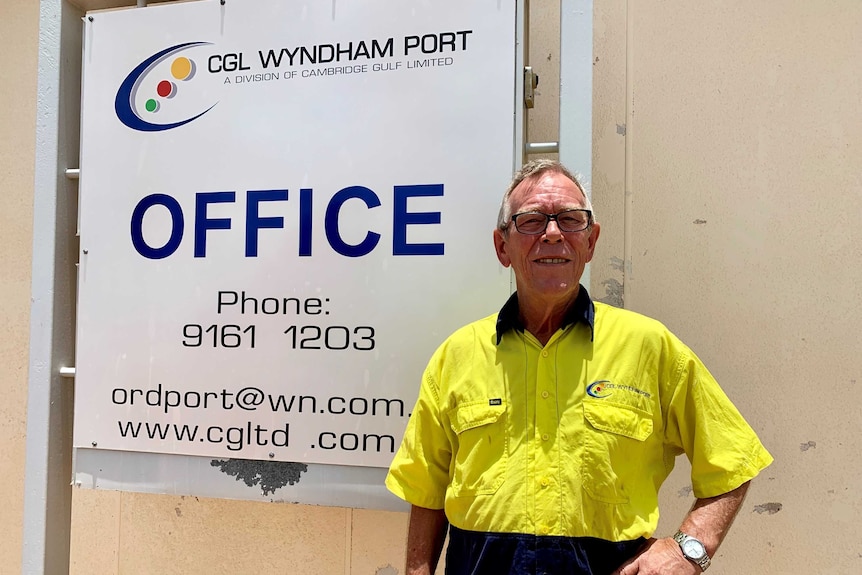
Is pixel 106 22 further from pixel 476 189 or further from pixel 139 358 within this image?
pixel 476 189

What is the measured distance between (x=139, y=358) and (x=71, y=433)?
0.43m

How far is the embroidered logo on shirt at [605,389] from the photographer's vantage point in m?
1.32

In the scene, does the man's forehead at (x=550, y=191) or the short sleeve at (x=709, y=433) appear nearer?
the short sleeve at (x=709, y=433)

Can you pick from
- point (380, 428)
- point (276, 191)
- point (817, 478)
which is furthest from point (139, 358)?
point (817, 478)

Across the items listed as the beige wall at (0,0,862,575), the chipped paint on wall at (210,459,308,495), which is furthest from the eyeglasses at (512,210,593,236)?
the chipped paint on wall at (210,459,308,495)

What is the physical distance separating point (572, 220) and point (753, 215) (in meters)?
0.97

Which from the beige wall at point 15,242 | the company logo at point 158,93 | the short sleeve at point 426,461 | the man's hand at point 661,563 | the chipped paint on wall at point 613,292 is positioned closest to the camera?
the man's hand at point 661,563


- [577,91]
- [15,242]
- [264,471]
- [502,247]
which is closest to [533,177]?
[502,247]

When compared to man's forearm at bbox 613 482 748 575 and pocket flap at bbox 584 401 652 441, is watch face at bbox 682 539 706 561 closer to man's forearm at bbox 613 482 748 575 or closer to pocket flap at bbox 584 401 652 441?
man's forearm at bbox 613 482 748 575

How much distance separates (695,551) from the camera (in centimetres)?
124

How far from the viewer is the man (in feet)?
4.18

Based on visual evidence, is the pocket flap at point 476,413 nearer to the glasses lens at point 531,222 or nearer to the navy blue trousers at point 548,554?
the navy blue trousers at point 548,554

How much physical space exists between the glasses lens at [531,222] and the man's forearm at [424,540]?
0.68m

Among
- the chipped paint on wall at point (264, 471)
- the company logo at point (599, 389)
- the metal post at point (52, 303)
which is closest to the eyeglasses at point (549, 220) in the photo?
the company logo at point (599, 389)
